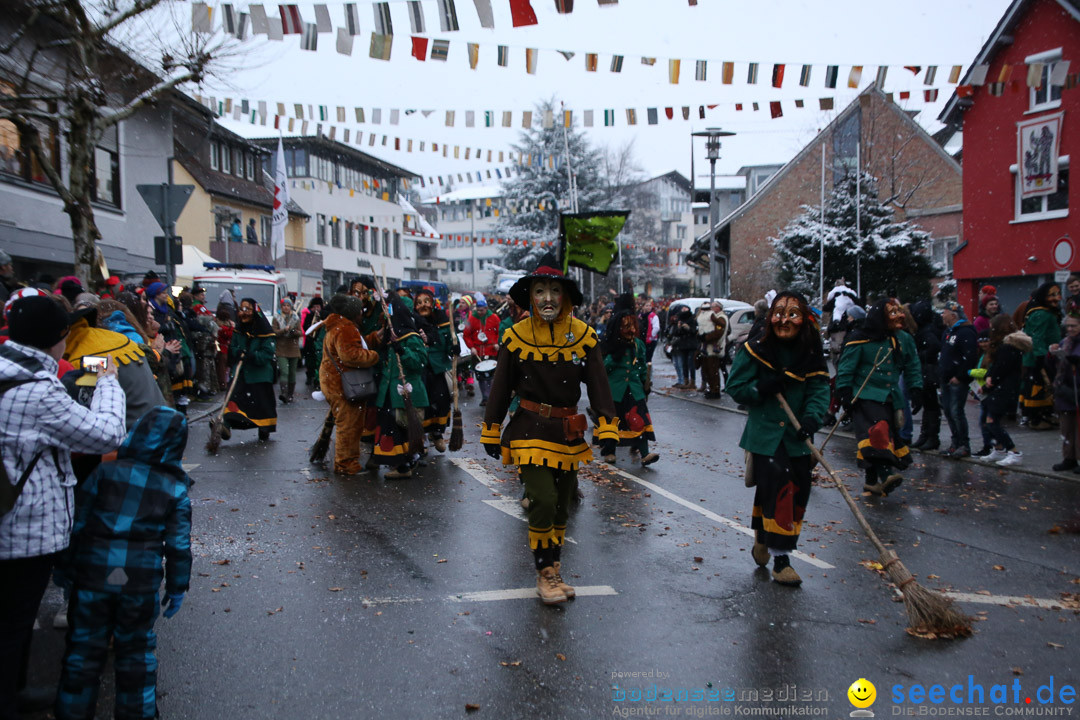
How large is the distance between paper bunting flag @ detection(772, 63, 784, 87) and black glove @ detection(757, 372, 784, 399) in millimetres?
7644

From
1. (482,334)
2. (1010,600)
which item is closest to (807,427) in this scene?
(1010,600)

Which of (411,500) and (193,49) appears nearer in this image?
(411,500)

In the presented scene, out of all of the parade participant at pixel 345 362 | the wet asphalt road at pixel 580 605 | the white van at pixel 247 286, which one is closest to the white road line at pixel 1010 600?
the wet asphalt road at pixel 580 605

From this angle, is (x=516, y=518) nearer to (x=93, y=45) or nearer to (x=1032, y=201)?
(x=93, y=45)

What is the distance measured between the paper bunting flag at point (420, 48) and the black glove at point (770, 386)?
24.9 feet

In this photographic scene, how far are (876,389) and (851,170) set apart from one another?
85.4ft

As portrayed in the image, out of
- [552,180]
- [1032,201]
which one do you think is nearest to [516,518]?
[1032,201]

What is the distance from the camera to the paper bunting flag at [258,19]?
9.98 meters

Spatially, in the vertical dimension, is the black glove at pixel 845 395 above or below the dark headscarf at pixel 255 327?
below

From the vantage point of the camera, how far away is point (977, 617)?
5055 millimetres

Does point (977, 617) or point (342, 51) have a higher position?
point (342, 51)

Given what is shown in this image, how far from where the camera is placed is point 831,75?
1222 cm

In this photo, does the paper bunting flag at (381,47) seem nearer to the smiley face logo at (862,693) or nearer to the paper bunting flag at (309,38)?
the paper bunting flag at (309,38)

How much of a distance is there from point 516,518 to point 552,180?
41566 millimetres
